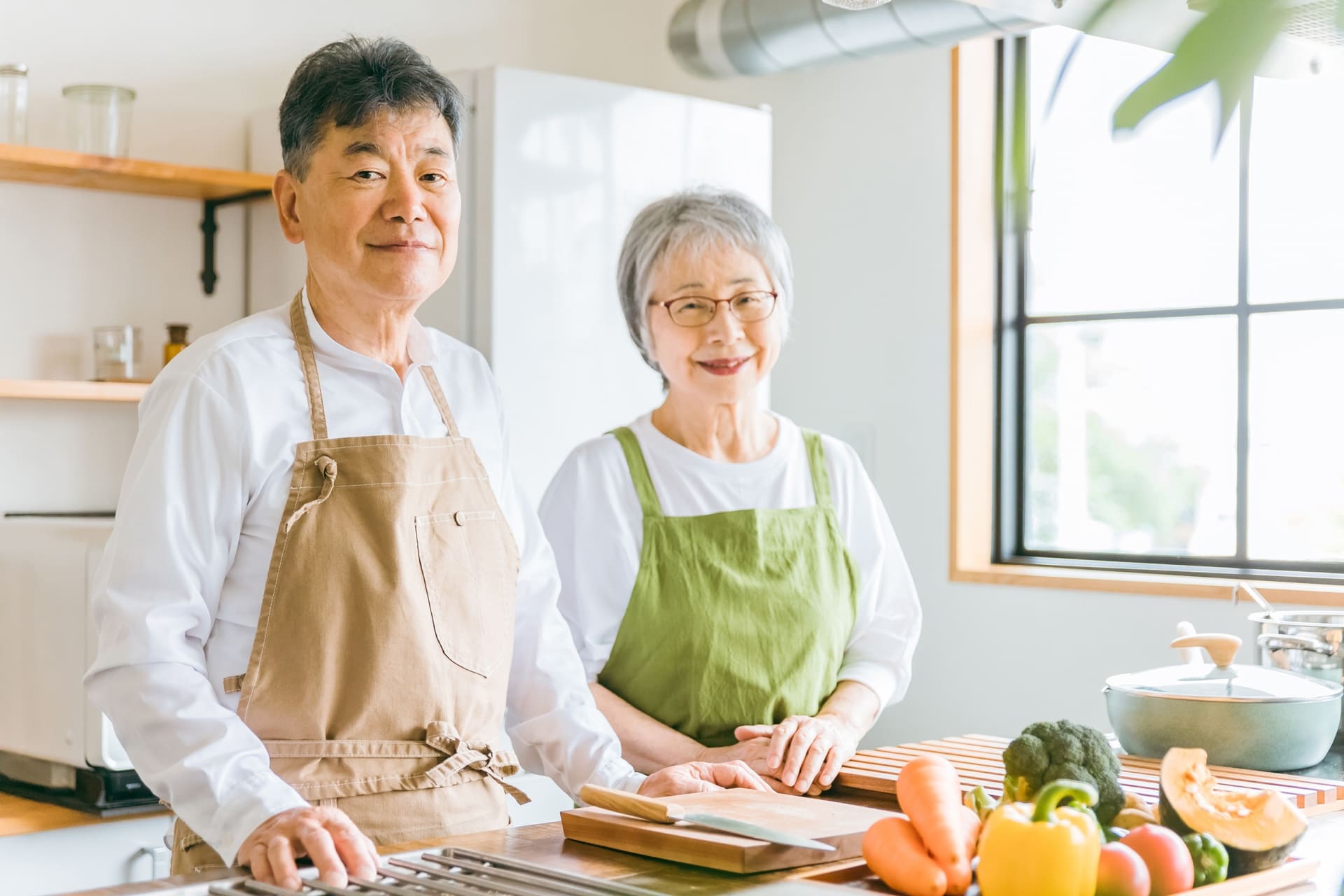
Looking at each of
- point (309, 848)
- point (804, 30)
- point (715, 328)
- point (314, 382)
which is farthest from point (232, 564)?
point (804, 30)

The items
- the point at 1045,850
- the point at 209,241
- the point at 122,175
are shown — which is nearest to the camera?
the point at 1045,850

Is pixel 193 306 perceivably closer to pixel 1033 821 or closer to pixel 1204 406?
pixel 1204 406

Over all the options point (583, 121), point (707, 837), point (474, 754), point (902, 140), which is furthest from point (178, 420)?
point (902, 140)

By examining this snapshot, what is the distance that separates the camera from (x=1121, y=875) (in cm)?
104

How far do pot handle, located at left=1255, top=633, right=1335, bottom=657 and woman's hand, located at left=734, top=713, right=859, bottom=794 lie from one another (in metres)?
0.64

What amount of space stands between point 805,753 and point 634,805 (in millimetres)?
358

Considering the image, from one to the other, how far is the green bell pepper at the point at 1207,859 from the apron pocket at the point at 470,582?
2.28 feet

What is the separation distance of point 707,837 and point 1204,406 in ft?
8.68

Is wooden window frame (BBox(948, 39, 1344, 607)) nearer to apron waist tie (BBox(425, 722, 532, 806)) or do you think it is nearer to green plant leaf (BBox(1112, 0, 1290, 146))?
apron waist tie (BBox(425, 722, 532, 806))

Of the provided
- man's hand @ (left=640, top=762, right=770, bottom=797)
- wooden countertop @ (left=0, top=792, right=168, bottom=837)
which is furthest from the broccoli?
wooden countertop @ (left=0, top=792, right=168, bottom=837)

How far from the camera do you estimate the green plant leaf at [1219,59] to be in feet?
1.09

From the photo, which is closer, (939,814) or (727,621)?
(939,814)

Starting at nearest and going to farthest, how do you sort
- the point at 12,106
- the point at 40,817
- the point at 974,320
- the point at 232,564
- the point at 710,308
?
the point at 232,564
the point at 710,308
the point at 40,817
the point at 12,106
the point at 974,320

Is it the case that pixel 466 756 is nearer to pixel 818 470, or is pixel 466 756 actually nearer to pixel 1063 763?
pixel 1063 763
